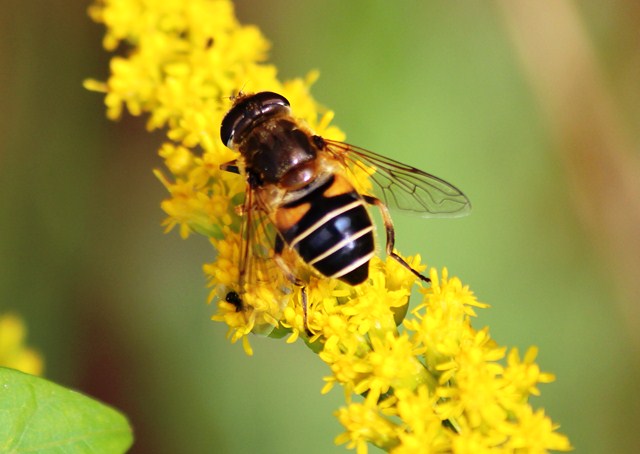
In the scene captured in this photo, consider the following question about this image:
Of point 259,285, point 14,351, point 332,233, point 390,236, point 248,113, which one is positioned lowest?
point 14,351

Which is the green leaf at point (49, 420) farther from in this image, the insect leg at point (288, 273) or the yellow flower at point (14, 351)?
the yellow flower at point (14, 351)

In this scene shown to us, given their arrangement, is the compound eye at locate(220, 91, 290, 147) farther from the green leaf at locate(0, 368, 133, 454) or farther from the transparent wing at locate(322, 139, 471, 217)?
the green leaf at locate(0, 368, 133, 454)

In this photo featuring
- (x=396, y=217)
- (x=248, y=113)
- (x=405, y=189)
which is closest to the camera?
(x=248, y=113)

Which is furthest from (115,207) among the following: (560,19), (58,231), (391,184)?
(560,19)

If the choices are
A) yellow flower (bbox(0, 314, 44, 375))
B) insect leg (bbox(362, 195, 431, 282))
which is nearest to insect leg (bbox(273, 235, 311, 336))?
insect leg (bbox(362, 195, 431, 282))

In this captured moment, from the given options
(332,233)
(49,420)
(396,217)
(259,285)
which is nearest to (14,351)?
(49,420)

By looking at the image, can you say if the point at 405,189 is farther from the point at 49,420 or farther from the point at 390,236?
the point at 49,420

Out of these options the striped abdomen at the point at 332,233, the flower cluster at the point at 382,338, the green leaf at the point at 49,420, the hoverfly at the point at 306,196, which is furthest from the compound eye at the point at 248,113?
the green leaf at the point at 49,420
